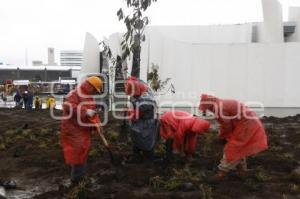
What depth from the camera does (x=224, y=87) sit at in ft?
53.2

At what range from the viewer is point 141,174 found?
6.90 meters

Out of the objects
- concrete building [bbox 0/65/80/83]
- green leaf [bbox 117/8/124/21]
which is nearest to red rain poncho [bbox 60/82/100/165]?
green leaf [bbox 117/8/124/21]

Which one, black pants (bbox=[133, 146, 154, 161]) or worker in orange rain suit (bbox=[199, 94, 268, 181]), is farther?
black pants (bbox=[133, 146, 154, 161])

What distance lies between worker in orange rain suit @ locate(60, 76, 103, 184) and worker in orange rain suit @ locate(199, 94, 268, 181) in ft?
→ 5.05

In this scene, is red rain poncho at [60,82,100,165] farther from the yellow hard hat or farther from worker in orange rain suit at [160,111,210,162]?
worker in orange rain suit at [160,111,210,162]

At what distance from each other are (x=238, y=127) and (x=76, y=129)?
2215 millimetres

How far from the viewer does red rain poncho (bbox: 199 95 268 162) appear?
662 cm

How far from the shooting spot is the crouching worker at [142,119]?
7344 mm

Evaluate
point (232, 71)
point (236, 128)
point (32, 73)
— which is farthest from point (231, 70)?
point (32, 73)

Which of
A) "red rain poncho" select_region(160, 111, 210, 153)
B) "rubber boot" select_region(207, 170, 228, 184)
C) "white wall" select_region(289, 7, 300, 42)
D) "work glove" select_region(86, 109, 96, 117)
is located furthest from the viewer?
"white wall" select_region(289, 7, 300, 42)

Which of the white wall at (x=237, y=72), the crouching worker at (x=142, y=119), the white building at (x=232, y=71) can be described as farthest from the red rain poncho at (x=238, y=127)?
Answer: the white wall at (x=237, y=72)

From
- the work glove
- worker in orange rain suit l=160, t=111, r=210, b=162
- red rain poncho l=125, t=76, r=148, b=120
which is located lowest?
worker in orange rain suit l=160, t=111, r=210, b=162

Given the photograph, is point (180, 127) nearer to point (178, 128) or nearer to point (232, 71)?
point (178, 128)

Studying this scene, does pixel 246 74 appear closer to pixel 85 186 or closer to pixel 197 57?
pixel 197 57
